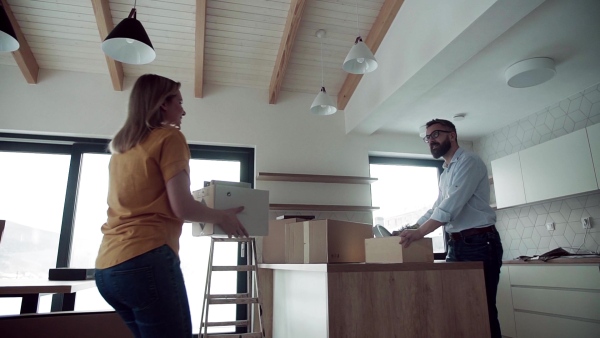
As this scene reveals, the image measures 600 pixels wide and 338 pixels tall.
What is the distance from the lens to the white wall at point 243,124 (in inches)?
148

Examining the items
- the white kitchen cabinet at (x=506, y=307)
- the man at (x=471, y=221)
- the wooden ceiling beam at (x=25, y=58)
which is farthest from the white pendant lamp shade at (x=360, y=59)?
the wooden ceiling beam at (x=25, y=58)

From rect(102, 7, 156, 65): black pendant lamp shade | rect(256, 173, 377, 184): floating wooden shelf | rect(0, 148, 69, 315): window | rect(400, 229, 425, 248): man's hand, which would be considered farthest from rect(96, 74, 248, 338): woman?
rect(0, 148, 69, 315): window

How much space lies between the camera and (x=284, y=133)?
169 inches

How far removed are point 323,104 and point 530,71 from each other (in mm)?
1663

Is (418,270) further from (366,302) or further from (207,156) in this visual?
(207,156)

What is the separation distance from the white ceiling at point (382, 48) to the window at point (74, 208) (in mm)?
831

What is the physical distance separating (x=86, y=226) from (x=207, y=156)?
1342mm

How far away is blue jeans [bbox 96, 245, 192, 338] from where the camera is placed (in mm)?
989

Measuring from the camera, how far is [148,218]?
3.46 ft

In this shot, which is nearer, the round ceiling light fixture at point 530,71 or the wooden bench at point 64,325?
the wooden bench at point 64,325

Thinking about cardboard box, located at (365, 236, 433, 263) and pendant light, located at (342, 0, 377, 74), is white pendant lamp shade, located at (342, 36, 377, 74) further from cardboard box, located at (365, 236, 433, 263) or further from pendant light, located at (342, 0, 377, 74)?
cardboard box, located at (365, 236, 433, 263)

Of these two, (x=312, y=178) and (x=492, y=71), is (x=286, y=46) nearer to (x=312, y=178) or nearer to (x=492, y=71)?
(x=312, y=178)

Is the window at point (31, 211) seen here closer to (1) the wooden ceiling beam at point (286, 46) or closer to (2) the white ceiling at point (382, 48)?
(2) the white ceiling at point (382, 48)

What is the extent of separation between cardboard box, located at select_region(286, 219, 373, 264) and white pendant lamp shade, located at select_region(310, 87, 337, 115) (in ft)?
4.75
